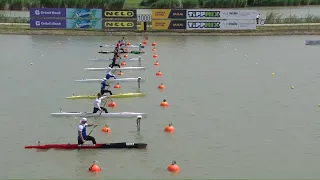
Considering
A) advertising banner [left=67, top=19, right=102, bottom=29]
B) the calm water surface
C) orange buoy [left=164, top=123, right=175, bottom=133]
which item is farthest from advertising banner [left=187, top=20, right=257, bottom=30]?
orange buoy [left=164, top=123, right=175, bottom=133]

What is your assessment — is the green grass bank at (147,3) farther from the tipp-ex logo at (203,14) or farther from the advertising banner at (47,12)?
the tipp-ex logo at (203,14)

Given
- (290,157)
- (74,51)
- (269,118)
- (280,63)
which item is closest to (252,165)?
(290,157)

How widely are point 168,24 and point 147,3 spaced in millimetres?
21373

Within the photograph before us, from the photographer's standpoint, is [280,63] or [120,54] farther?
[120,54]

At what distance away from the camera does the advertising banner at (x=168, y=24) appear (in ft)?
156

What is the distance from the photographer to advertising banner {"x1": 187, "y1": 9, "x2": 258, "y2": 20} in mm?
46594

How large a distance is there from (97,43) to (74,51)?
4493 mm

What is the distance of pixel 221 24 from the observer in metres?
47.5

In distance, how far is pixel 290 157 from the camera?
16.2m

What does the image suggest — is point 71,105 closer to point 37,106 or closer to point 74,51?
point 37,106

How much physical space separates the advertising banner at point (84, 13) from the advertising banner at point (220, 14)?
808 centimetres

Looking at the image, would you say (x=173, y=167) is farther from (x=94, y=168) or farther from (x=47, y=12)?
(x=47, y=12)

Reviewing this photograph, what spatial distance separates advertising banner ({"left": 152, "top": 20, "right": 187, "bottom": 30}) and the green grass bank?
10.7 m

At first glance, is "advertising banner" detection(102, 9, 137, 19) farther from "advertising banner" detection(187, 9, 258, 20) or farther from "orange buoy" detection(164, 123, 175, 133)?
"orange buoy" detection(164, 123, 175, 133)
